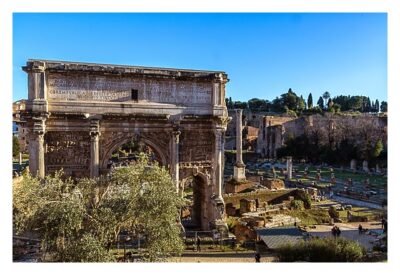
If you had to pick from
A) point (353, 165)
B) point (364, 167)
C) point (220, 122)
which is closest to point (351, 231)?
point (220, 122)

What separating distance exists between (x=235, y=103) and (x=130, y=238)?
88964mm

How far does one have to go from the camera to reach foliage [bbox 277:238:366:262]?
10.2m

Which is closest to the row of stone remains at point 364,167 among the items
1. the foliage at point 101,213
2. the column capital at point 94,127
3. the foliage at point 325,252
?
the foliage at point 325,252

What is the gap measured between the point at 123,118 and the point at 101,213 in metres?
5.42

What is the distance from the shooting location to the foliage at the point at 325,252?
33.4 feet

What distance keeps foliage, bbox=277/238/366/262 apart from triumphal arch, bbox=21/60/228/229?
5066mm

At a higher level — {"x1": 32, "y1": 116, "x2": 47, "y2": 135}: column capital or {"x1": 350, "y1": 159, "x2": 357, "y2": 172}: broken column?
{"x1": 32, "y1": 116, "x2": 47, "y2": 135}: column capital

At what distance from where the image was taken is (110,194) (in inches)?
392

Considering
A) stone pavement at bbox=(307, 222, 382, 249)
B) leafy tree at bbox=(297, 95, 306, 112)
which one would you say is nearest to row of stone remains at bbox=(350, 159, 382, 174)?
stone pavement at bbox=(307, 222, 382, 249)

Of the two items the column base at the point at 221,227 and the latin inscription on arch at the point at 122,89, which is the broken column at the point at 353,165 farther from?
the latin inscription on arch at the point at 122,89

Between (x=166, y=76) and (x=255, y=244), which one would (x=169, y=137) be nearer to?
(x=166, y=76)

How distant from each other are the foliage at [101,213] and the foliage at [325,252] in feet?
11.7

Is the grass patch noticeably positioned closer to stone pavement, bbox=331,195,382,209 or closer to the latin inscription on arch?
stone pavement, bbox=331,195,382,209

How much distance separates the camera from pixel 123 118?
45.9ft
